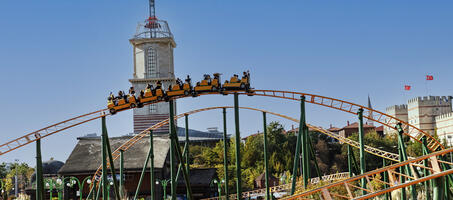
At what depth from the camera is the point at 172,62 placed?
84.2 m

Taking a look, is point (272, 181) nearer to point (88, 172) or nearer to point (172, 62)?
point (88, 172)

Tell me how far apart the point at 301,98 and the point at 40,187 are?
12.1 m

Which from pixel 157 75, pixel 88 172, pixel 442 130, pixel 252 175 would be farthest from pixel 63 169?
pixel 442 130

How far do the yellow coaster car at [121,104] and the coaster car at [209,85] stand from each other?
3016mm

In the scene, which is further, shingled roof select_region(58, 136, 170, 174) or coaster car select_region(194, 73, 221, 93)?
shingled roof select_region(58, 136, 170, 174)

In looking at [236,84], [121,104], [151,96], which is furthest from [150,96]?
[236,84]

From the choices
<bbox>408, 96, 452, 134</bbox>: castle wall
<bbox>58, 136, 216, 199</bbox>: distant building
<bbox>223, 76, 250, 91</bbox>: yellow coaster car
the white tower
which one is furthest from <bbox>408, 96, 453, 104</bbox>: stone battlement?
<bbox>223, 76, 250, 91</bbox>: yellow coaster car

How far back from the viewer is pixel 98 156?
45.3m

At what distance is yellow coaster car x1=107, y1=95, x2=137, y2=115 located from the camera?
24.7m

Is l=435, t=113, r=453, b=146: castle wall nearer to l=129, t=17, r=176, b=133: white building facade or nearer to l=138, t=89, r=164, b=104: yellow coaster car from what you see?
l=129, t=17, r=176, b=133: white building facade

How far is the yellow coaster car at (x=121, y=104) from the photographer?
24656 millimetres

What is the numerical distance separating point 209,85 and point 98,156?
23.9 metres

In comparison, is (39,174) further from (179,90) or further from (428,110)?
(428,110)

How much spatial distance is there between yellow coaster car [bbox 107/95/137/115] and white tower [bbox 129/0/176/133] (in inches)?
2227
